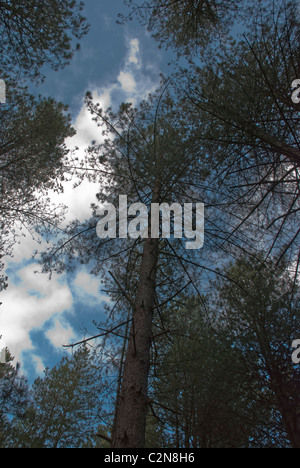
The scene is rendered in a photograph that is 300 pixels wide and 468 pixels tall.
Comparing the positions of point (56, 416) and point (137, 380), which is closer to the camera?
point (137, 380)

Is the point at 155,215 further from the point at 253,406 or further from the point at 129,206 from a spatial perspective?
the point at 253,406

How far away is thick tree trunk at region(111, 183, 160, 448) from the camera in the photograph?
2443 millimetres

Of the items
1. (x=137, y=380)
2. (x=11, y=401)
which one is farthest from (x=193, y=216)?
(x=11, y=401)

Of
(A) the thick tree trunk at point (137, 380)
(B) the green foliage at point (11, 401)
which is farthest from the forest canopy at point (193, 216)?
(B) the green foliage at point (11, 401)

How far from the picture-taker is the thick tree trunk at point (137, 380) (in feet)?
8.02

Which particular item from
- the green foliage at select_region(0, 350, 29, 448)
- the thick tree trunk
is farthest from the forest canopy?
the green foliage at select_region(0, 350, 29, 448)

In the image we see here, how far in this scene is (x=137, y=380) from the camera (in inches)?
111

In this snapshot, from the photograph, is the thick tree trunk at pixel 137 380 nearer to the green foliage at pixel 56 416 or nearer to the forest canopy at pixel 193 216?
the forest canopy at pixel 193 216

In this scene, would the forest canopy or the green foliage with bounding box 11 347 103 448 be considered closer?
the forest canopy

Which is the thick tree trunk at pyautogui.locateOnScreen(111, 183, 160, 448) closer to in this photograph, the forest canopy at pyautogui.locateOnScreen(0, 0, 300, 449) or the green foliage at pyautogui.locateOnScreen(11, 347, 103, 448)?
the forest canopy at pyautogui.locateOnScreen(0, 0, 300, 449)

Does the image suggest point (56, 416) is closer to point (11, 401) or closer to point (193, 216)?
point (11, 401)
